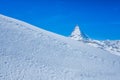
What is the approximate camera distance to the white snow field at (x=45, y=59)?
16781 mm

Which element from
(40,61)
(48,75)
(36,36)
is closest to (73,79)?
(48,75)

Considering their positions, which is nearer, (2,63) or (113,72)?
(2,63)

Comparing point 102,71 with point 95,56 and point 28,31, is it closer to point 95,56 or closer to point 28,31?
point 95,56

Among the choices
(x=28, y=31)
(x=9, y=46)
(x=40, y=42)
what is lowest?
(x=9, y=46)

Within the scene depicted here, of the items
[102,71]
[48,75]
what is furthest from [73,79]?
[102,71]

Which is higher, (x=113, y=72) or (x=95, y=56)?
(x=95, y=56)

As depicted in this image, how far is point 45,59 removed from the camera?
19.6 m

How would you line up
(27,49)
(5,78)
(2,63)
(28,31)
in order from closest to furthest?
1. (5,78)
2. (2,63)
3. (27,49)
4. (28,31)

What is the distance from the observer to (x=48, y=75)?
17.1 metres

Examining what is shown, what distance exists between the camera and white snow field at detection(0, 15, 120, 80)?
16.8 meters

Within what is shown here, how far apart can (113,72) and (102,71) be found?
162 cm

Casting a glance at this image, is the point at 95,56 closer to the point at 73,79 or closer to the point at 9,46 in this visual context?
the point at 73,79

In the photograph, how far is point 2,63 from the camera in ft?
53.9

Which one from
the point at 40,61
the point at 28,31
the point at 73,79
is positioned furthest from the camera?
the point at 28,31
